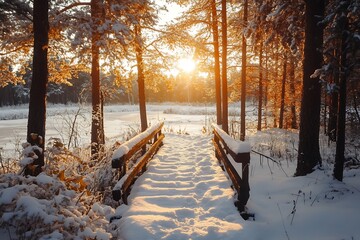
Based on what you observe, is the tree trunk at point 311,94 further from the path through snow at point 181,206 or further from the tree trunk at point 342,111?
the path through snow at point 181,206

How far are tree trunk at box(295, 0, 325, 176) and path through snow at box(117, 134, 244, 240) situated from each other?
1941 mm

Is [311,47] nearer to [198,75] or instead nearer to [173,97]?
[198,75]

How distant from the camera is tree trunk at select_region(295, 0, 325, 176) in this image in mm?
6426

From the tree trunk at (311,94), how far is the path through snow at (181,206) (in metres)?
1.94

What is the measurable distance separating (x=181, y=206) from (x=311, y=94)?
154 inches

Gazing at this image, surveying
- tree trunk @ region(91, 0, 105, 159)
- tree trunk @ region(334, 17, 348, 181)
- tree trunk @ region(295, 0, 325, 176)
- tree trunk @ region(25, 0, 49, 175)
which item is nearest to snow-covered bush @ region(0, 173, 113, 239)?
tree trunk @ region(25, 0, 49, 175)

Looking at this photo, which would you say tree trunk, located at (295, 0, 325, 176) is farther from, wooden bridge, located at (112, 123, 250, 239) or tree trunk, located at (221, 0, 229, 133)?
tree trunk, located at (221, 0, 229, 133)

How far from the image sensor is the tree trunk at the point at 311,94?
21.1 feet

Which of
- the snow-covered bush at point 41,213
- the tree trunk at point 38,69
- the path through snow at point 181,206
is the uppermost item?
the tree trunk at point 38,69

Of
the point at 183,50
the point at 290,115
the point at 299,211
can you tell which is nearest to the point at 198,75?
the point at 183,50

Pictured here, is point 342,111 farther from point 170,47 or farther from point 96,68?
point 170,47

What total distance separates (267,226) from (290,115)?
18.7 metres

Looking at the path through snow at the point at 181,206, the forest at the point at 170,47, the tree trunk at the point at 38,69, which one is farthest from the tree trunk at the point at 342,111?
the tree trunk at the point at 38,69

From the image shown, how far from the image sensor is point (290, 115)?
21719 millimetres
